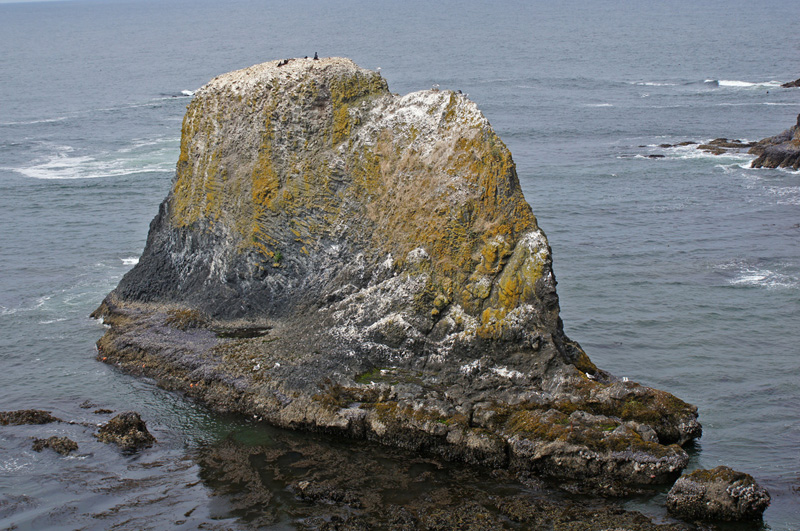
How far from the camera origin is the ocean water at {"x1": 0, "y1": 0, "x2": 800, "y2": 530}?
2369 centimetres

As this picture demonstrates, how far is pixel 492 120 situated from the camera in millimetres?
81062

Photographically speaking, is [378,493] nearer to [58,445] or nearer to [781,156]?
[58,445]

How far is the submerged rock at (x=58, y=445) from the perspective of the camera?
82.4ft

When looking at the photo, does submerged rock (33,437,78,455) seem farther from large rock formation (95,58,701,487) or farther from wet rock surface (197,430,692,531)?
large rock formation (95,58,701,487)

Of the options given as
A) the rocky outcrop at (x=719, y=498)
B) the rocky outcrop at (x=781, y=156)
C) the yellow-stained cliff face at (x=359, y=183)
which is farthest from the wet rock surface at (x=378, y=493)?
the rocky outcrop at (x=781, y=156)

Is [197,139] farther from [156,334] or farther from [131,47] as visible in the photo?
[131,47]

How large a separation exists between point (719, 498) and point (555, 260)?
79.2 feet

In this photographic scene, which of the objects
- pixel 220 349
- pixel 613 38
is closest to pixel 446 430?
pixel 220 349

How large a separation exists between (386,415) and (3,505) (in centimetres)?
1100

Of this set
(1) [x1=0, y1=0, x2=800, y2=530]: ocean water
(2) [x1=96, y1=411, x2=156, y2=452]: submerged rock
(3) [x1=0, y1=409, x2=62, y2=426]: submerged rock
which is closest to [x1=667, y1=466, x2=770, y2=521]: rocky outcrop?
(1) [x1=0, y1=0, x2=800, y2=530]: ocean water

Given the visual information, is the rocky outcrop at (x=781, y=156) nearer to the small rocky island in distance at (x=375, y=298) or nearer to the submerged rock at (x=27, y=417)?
the small rocky island in distance at (x=375, y=298)

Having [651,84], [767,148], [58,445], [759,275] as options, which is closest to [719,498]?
[58,445]

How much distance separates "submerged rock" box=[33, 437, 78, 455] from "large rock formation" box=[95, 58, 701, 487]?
446 cm

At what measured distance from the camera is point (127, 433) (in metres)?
25.7
